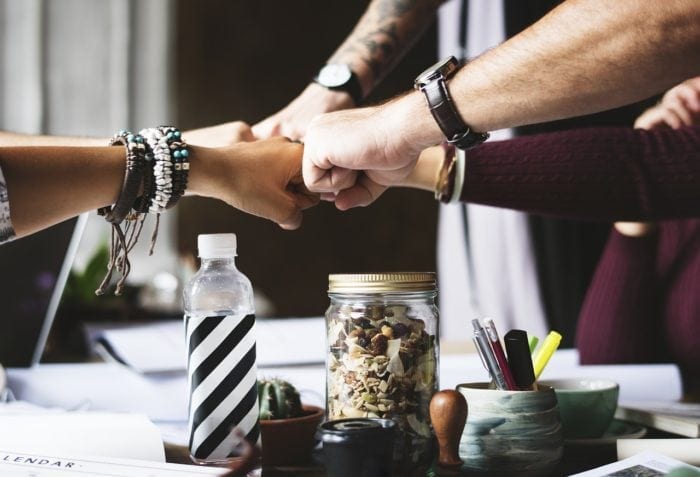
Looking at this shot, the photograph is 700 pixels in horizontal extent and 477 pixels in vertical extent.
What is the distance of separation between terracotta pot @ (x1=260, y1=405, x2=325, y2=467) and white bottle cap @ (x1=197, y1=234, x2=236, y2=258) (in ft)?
0.52

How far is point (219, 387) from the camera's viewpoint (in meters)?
0.60

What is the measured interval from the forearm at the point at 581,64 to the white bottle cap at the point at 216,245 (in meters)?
0.28

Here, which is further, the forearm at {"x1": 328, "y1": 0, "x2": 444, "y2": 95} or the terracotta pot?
the forearm at {"x1": 328, "y1": 0, "x2": 444, "y2": 95}

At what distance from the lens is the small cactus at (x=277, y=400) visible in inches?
26.5

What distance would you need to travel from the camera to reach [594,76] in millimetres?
649

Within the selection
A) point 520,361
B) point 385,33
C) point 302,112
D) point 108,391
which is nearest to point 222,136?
point 302,112

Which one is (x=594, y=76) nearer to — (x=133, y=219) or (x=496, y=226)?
(x=133, y=219)

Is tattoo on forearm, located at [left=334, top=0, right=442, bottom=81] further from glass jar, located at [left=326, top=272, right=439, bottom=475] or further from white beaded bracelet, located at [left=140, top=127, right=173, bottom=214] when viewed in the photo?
glass jar, located at [left=326, top=272, right=439, bottom=475]

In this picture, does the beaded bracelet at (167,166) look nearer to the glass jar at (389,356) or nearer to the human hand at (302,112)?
the glass jar at (389,356)

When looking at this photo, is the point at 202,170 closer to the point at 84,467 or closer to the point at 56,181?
the point at 56,181

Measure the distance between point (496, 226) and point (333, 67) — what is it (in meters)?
1.20

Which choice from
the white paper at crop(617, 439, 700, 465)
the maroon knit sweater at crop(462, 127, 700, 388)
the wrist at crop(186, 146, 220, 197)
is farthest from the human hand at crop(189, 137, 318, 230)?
the white paper at crop(617, 439, 700, 465)

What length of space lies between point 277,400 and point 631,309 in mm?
1007

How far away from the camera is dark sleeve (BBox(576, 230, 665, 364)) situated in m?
1.45
